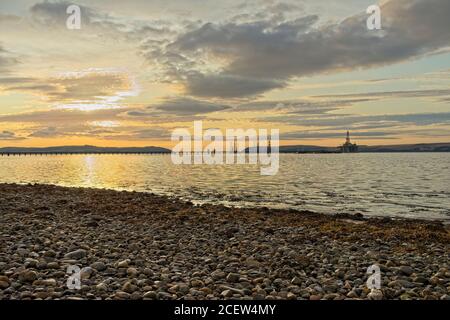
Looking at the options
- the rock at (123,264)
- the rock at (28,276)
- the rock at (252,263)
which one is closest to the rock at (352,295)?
the rock at (252,263)

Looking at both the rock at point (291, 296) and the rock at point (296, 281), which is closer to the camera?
the rock at point (291, 296)

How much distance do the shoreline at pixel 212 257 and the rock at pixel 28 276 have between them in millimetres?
31

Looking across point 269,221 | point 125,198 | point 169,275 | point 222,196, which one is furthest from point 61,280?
point 222,196

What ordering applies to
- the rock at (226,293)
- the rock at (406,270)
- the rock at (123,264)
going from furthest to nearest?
the rock at (406,270)
the rock at (123,264)
the rock at (226,293)

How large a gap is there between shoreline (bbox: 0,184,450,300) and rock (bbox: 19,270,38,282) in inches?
1.2

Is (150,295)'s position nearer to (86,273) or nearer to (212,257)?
(86,273)

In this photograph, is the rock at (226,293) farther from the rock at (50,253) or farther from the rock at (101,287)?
the rock at (50,253)

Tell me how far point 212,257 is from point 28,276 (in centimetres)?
560

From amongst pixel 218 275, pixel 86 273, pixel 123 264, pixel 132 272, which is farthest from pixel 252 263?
pixel 86 273

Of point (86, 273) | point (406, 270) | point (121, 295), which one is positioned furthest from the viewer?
point (406, 270)

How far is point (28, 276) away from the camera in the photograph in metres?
9.62

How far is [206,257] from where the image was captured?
42.5 ft

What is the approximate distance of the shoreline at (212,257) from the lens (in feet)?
31.0

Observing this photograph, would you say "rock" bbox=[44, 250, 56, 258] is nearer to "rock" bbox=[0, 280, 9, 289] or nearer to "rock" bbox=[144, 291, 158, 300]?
"rock" bbox=[0, 280, 9, 289]
